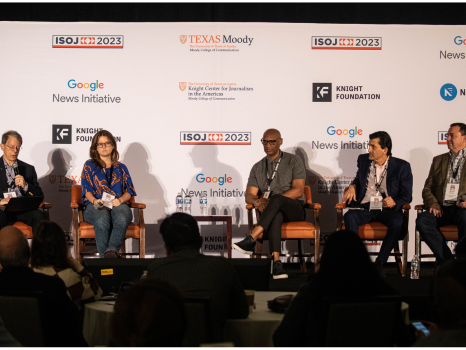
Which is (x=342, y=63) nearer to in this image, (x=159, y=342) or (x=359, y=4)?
(x=359, y=4)

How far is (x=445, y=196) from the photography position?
4348mm

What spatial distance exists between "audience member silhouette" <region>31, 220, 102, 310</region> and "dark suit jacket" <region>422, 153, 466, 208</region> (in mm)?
3278

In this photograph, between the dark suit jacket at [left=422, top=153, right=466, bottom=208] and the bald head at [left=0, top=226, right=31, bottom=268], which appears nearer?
the bald head at [left=0, top=226, right=31, bottom=268]

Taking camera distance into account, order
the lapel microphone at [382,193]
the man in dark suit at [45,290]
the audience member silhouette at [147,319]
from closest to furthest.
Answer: the audience member silhouette at [147,319]
the man in dark suit at [45,290]
the lapel microphone at [382,193]

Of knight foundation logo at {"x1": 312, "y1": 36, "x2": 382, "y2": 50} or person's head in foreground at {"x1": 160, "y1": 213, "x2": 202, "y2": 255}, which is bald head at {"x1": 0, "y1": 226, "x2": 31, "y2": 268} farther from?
knight foundation logo at {"x1": 312, "y1": 36, "x2": 382, "y2": 50}

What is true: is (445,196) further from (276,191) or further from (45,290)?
(45,290)

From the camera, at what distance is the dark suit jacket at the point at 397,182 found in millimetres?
4391

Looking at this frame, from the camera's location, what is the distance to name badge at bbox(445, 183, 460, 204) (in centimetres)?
429

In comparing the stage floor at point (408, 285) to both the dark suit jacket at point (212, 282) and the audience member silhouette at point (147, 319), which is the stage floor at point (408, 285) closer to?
the dark suit jacket at point (212, 282)

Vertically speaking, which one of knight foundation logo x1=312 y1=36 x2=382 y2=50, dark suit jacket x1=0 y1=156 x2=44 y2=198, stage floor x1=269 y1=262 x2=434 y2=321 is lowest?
stage floor x1=269 y1=262 x2=434 y2=321

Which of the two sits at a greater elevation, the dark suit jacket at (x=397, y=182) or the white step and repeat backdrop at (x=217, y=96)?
the white step and repeat backdrop at (x=217, y=96)

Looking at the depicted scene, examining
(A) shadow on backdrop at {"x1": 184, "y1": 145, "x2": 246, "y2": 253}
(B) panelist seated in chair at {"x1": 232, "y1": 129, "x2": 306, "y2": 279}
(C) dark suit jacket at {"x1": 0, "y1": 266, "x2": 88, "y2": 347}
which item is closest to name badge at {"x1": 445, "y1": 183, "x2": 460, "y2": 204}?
(B) panelist seated in chair at {"x1": 232, "y1": 129, "x2": 306, "y2": 279}

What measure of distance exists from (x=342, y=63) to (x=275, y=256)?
2381mm

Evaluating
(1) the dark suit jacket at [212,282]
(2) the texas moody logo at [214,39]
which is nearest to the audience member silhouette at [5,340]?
(1) the dark suit jacket at [212,282]
